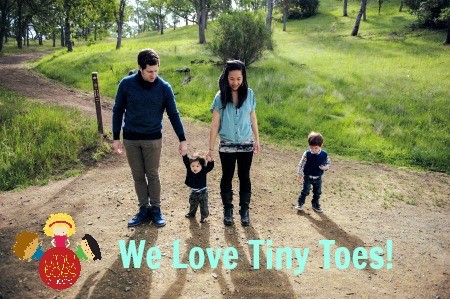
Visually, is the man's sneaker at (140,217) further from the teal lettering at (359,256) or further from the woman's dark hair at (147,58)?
the teal lettering at (359,256)

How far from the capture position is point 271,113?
418 inches

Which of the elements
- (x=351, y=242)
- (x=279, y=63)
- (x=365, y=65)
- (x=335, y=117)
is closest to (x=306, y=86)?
(x=335, y=117)

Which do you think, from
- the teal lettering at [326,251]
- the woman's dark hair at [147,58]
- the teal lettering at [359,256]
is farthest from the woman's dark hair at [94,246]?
the teal lettering at [359,256]

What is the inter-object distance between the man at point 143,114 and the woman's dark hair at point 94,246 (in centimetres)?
56

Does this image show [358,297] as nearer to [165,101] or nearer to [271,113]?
[165,101]

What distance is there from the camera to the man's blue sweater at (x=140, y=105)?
13.4ft

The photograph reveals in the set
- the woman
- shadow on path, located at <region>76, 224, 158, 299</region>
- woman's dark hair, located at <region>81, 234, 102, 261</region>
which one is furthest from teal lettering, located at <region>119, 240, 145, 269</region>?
the woman

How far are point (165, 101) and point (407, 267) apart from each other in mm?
3780

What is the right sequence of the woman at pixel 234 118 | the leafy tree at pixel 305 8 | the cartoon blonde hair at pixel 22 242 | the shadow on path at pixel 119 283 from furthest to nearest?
1. the leafy tree at pixel 305 8
2. the woman at pixel 234 118
3. the cartoon blonde hair at pixel 22 242
4. the shadow on path at pixel 119 283

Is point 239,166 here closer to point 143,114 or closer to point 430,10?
point 143,114

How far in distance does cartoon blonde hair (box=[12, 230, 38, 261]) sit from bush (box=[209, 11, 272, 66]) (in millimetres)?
12932

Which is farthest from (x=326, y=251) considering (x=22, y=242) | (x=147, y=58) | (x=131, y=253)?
(x=22, y=242)

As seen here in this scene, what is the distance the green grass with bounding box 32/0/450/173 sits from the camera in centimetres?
906

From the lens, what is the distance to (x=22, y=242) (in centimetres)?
411
